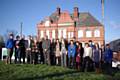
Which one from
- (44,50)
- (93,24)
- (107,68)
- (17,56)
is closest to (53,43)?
(44,50)

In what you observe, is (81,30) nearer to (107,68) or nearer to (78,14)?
(78,14)

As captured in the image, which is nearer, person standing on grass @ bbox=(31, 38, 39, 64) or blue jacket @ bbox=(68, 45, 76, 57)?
blue jacket @ bbox=(68, 45, 76, 57)

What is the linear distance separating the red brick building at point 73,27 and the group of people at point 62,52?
48822 mm

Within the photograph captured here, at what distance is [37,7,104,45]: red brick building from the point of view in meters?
66.0

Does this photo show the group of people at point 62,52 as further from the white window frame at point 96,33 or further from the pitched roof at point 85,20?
the pitched roof at point 85,20

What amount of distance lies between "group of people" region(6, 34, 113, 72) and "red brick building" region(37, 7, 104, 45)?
160 feet

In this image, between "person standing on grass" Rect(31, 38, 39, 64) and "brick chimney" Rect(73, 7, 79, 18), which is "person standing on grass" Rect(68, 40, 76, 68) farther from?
"brick chimney" Rect(73, 7, 79, 18)

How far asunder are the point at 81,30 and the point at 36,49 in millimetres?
50856

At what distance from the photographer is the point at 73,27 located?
67.4 meters

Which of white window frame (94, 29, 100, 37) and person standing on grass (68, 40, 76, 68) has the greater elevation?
white window frame (94, 29, 100, 37)

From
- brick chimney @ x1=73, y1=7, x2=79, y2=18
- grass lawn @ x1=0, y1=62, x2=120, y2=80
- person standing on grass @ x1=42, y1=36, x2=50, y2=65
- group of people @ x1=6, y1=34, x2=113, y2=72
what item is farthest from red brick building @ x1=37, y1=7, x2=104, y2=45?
grass lawn @ x1=0, y1=62, x2=120, y2=80

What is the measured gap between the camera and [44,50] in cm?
1644

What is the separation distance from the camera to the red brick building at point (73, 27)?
66.0 meters

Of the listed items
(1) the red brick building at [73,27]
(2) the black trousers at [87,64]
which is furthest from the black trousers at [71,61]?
(1) the red brick building at [73,27]
